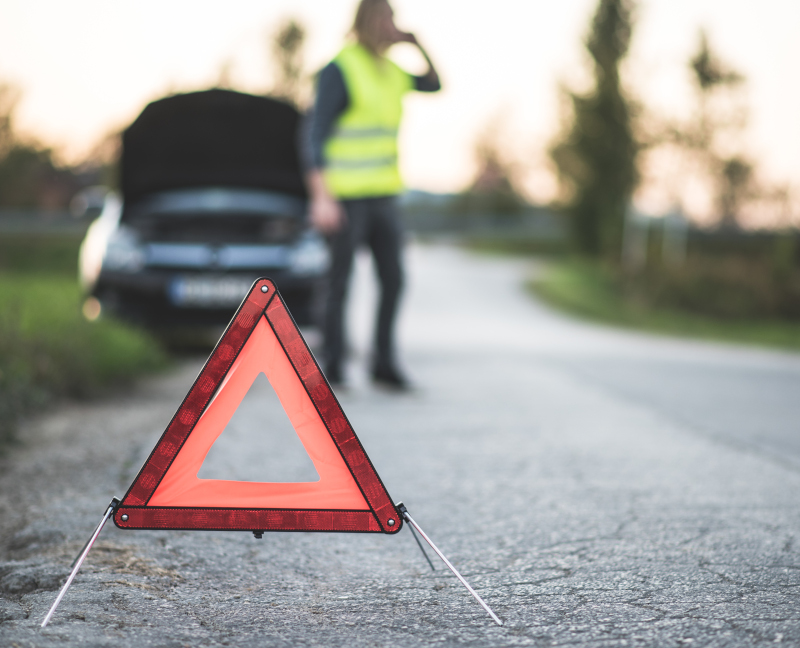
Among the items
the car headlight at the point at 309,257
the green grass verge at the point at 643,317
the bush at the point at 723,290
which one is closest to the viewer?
the car headlight at the point at 309,257

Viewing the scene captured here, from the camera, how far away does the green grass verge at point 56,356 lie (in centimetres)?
418

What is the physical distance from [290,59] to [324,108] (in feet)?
113

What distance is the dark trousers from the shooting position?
210 inches

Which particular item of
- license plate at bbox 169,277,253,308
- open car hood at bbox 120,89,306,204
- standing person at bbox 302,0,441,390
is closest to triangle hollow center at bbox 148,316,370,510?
standing person at bbox 302,0,441,390

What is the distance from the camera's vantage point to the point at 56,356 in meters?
5.00

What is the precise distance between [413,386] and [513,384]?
2.37 ft

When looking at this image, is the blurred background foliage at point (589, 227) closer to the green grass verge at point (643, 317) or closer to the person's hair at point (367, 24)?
the green grass verge at point (643, 317)

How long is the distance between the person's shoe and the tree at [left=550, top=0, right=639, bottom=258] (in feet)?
86.9

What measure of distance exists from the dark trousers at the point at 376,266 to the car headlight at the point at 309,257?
105 cm

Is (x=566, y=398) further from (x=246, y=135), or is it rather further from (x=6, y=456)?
(x=246, y=135)

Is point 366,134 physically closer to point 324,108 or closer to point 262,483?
point 324,108

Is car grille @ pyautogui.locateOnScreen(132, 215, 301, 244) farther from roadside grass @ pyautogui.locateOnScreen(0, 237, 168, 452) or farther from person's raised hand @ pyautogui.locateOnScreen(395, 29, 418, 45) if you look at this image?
person's raised hand @ pyautogui.locateOnScreen(395, 29, 418, 45)

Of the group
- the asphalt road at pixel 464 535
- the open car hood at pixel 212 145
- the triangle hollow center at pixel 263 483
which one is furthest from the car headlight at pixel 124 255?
the triangle hollow center at pixel 263 483

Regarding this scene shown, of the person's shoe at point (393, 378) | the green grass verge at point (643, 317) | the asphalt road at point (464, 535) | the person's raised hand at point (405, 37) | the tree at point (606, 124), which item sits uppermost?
the tree at point (606, 124)
